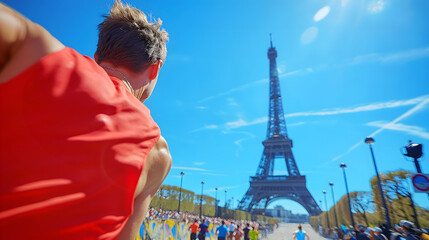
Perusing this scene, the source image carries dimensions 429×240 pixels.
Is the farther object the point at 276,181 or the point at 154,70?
the point at 276,181

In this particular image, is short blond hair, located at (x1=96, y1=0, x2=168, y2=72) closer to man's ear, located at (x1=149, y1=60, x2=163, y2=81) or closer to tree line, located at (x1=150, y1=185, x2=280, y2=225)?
man's ear, located at (x1=149, y1=60, x2=163, y2=81)

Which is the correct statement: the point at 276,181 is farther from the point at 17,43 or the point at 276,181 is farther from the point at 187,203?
the point at 17,43

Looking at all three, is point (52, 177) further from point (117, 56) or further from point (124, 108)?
point (117, 56)

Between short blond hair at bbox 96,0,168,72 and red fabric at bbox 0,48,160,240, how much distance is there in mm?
351

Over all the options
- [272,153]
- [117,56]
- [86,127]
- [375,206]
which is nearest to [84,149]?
[86,127]

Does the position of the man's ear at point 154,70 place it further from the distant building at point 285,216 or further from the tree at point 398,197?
the distant building at point 285,216

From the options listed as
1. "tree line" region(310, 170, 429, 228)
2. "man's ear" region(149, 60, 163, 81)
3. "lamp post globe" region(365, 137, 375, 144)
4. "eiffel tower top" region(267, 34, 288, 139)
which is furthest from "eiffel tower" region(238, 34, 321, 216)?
"man's ear" region(149, 60, 163, 81)

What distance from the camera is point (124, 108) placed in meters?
0.72

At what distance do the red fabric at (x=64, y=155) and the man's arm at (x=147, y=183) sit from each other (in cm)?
11

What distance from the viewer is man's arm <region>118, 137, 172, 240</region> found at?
776 mm

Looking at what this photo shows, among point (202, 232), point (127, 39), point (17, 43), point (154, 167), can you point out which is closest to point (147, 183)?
point (154, 167)

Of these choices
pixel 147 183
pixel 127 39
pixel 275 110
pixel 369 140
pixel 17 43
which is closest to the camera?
pixel 17 43

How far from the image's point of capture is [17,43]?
1.81ft

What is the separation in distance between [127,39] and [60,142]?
2.12 ft
